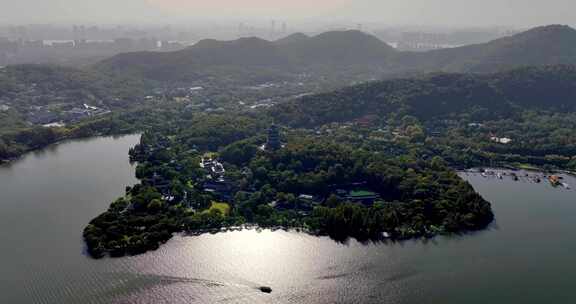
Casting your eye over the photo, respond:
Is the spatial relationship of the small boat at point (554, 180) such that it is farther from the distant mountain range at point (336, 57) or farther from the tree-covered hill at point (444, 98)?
the distant mountain range at point (336, 57)

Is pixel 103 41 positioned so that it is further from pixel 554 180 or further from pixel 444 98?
pixel 554 180

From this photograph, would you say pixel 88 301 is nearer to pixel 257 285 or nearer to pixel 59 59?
pixel 257 285

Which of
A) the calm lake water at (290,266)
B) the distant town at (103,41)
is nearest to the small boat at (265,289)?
the calm lake water at (290,266)

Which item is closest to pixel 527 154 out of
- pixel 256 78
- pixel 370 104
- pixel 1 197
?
pixel 370 104

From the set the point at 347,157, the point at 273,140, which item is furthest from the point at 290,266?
the point at 273,140

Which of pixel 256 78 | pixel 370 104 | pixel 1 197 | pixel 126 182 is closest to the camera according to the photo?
pixel 1 197
